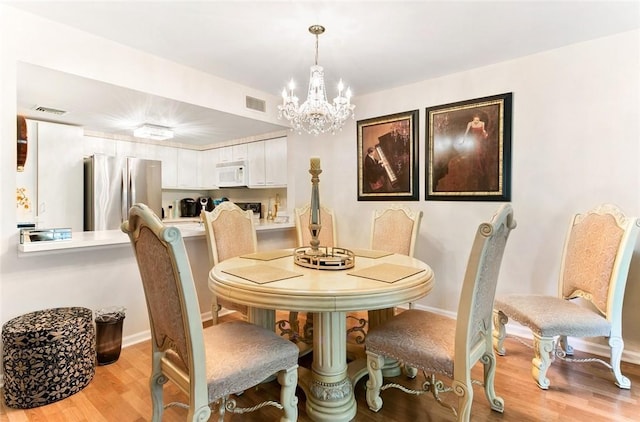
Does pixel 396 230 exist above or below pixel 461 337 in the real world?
above

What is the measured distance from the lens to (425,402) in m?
1.89

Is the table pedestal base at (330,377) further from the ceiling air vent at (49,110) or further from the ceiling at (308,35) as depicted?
the ceiling air vent at (49,110)

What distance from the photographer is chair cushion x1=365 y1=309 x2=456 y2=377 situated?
149 cm

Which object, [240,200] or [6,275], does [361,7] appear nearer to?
[6,275]

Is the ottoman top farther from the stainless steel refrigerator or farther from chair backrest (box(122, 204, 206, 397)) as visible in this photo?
the stainless steel refrigerator

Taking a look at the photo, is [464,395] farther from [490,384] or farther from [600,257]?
[600,257]

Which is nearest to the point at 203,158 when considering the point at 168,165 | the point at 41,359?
the point at 168,165

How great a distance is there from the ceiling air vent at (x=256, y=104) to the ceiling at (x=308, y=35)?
24cm

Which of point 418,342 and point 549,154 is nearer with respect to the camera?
point 418,342

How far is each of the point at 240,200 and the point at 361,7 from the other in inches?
159

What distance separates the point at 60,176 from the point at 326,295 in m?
3.99

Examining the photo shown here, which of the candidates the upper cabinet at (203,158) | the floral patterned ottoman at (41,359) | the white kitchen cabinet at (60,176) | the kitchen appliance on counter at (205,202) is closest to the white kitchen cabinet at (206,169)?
the upper cabinet at (203,158)

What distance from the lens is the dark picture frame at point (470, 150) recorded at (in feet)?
9.33

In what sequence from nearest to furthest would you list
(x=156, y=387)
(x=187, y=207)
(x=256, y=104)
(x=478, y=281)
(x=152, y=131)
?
(x=478, y=281)
(x=156, y=387)
(x=256, y=104)
(x=152, y=131)
(x=187, y=207)
